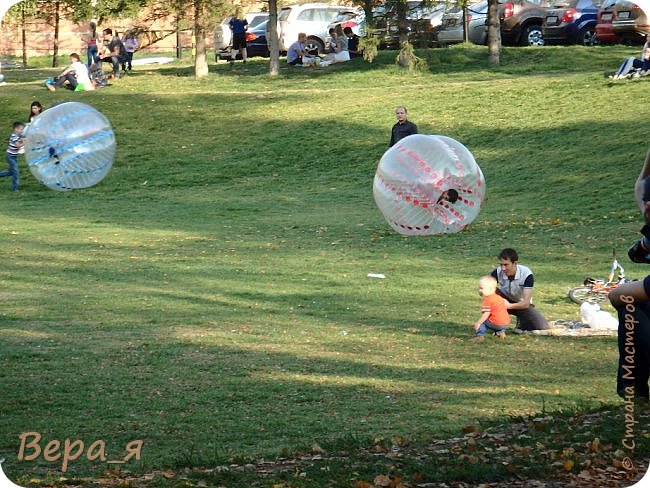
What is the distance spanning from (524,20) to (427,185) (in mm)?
28721

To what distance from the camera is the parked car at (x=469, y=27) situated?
4238 centimetres

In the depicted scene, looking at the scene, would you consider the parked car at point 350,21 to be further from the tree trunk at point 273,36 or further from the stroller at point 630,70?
the stroller at point 630,70

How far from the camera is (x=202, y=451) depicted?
8383 millimetres

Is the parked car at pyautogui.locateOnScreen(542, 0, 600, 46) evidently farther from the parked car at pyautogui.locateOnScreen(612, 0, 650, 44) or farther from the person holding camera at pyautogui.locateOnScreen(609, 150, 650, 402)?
the person holding camera at pyautogui.locateOnScreen(609, 150, 650, 402)

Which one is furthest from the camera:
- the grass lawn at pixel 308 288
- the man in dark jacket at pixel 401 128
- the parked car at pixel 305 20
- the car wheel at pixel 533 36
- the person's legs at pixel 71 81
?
the parked car at pixel 305 20

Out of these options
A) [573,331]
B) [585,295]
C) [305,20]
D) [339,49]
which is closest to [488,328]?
[573,331]

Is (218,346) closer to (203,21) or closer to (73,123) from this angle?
(73,123)

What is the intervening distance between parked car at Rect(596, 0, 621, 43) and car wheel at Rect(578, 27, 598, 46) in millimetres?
954

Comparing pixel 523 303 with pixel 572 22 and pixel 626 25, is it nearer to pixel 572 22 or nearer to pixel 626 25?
pixel 626 25

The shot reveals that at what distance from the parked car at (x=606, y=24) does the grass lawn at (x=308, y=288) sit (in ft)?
6.51

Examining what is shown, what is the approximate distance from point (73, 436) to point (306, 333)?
4.07 metres

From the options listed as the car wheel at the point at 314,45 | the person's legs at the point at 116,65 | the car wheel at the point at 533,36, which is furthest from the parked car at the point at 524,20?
the person's legs at the point at 116,65

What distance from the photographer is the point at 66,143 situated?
15.2 m

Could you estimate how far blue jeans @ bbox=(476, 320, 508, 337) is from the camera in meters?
12.2
